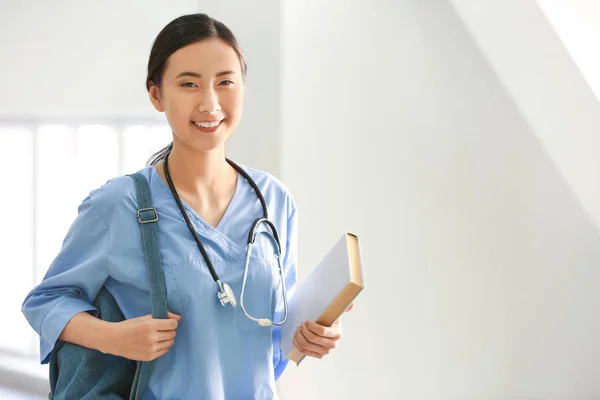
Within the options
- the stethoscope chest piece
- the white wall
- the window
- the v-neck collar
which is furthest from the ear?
the window

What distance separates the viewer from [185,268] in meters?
1.08

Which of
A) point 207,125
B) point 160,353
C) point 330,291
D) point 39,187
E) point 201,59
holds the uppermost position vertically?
point 201,59

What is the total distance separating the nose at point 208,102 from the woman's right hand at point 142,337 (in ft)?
1.06

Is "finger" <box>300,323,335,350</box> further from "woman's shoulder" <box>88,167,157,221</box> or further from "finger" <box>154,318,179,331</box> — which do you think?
"woman's shoulder" <box>88,167,157,221</box>

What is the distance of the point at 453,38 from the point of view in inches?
88.7

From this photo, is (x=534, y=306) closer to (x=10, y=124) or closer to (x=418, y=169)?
(x=418, y=169)

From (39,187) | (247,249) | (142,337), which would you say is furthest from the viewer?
(39,187)

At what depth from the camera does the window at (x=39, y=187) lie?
416 cm

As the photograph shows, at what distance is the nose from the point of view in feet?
3.56

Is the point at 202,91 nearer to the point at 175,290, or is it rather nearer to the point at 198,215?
the point at 198,215

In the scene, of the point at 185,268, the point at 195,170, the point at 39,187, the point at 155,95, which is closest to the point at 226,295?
the point at 185,268

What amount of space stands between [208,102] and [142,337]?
0.37 m

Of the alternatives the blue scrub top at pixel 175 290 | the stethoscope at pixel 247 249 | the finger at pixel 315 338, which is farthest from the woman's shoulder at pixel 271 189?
the finger at pixel 315 338

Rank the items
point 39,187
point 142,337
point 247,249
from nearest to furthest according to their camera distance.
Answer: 1. point 142,337
2. point 247,249
3. point 39,187
